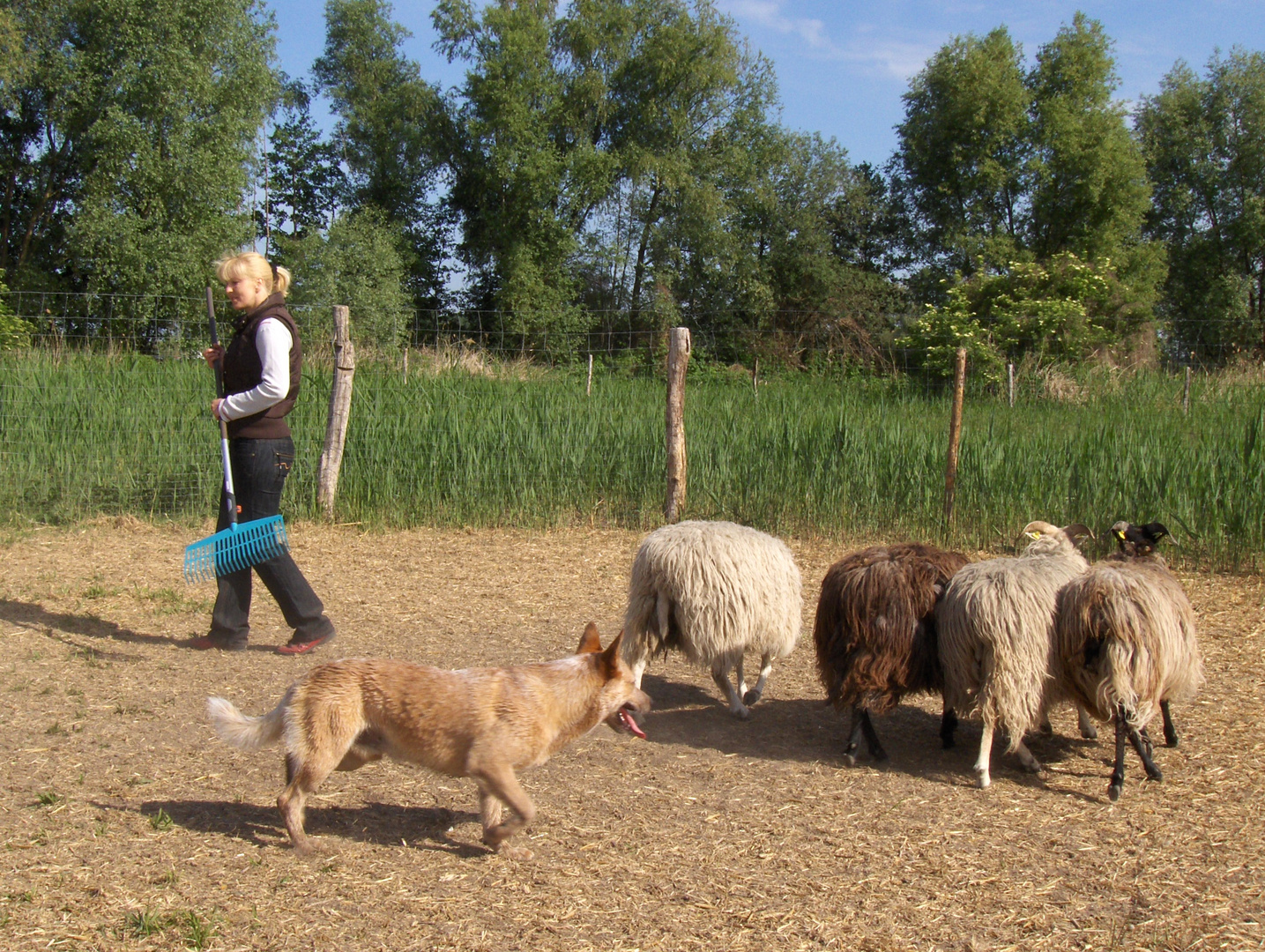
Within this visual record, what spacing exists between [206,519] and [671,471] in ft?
14.9

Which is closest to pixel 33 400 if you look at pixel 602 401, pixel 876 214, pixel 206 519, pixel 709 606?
pixel 206 519

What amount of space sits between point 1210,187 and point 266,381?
119 ft

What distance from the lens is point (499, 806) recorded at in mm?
3238

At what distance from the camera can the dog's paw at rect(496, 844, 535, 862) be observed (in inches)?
127

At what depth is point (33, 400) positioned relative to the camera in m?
9.62

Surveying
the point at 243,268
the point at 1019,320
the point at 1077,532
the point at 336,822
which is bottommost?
the point at 336,822

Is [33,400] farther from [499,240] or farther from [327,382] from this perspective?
[499,240]

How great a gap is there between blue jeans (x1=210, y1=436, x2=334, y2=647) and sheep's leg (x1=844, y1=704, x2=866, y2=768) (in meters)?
3.03

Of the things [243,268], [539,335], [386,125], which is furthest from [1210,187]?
[243,268]

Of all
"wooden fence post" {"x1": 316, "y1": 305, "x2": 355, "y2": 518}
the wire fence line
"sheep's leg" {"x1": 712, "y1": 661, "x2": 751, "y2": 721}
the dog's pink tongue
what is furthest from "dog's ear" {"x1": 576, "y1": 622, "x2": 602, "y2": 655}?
the wire fence line

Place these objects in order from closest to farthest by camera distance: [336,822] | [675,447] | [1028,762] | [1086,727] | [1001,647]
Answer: [336,822]
[1001,647]
[1028,762]
[1086,727]
[675,447]

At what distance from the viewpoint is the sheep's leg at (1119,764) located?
12.5 ft

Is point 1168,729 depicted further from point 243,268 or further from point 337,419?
point 337,419

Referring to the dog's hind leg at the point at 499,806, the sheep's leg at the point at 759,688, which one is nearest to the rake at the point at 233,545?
the dog's hind leg at the point at 499,806
